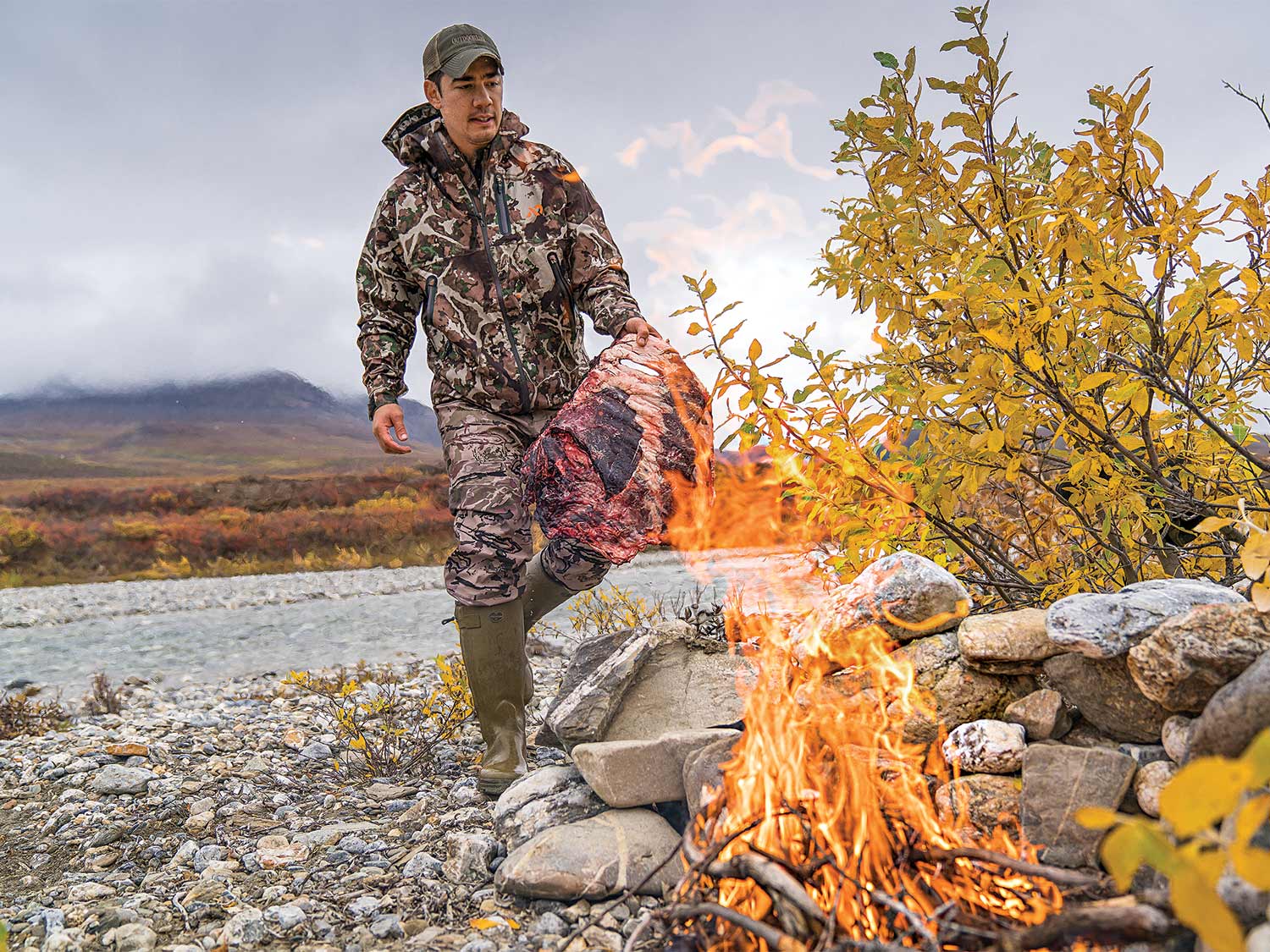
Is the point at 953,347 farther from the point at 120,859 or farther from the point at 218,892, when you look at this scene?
the point at 120,859

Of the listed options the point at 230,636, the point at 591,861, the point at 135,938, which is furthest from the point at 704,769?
the point at 230,636

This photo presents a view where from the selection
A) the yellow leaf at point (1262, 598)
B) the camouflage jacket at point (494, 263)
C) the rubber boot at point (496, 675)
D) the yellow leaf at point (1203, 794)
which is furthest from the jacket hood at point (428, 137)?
the yellow leaf at point (1203, 794)

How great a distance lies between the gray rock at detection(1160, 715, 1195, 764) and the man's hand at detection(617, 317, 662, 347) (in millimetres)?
2060

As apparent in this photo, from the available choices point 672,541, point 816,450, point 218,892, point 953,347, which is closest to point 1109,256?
point 953,347

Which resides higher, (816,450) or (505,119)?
(505,119)

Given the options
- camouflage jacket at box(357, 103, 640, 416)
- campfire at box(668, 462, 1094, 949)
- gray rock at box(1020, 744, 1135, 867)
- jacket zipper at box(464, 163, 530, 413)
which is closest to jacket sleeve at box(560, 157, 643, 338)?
camouflage jacket at box(357, 103, 640, 416)

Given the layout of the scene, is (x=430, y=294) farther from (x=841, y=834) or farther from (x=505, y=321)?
(x=841, y=834)

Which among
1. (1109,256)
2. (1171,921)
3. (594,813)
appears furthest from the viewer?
(594,813)

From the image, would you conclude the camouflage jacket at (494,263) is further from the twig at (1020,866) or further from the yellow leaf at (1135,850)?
the yellow leaf at (1135,850)

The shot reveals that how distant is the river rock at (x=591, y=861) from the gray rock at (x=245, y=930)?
24.1 inches

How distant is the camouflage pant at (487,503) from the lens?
10.8ft

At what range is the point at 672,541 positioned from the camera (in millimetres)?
3086

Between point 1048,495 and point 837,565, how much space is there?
2.90ft

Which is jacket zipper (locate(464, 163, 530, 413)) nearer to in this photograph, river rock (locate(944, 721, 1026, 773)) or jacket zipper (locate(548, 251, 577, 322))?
jacket zipper (locate(548, 251, 577, 322))
